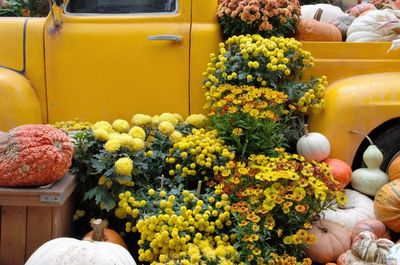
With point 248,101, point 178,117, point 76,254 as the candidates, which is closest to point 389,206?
point 248,101

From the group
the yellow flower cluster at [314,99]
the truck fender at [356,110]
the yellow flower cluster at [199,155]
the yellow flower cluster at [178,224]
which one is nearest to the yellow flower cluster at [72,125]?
the yellow flower cluster at [199,155]

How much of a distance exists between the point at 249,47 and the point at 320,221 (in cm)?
134

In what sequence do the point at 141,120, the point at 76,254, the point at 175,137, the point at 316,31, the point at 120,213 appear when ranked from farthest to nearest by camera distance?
1. the point at 316,31
2. the point at 141,120
3. the point at 175,137
4. the point at 120,213
5. the point at 76,254

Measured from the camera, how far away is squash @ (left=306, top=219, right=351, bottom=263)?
3391mm

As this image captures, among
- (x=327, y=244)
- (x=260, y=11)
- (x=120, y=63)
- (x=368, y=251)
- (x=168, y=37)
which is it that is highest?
(x=260, y=11)

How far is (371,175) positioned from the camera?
4035 millimetres

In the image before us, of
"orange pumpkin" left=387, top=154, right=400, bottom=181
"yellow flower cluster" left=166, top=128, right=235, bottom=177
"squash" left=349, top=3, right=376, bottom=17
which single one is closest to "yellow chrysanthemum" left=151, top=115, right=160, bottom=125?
"yellow flower cluster" left=166, top=128, right=235, bottom=177

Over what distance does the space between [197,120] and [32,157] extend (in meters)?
1.34

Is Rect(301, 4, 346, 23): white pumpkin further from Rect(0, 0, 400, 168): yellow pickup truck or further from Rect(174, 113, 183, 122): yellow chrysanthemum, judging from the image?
Rect(174, 113, 183, 122): yellow chrysanthemum

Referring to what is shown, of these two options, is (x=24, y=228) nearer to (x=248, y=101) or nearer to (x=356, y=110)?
(x=248, y=101)

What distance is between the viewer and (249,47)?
4.12m

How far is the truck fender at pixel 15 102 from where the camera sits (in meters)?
4.16

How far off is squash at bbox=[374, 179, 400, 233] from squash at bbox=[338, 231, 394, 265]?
1.53 ft

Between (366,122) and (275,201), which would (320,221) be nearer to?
(275,201)
